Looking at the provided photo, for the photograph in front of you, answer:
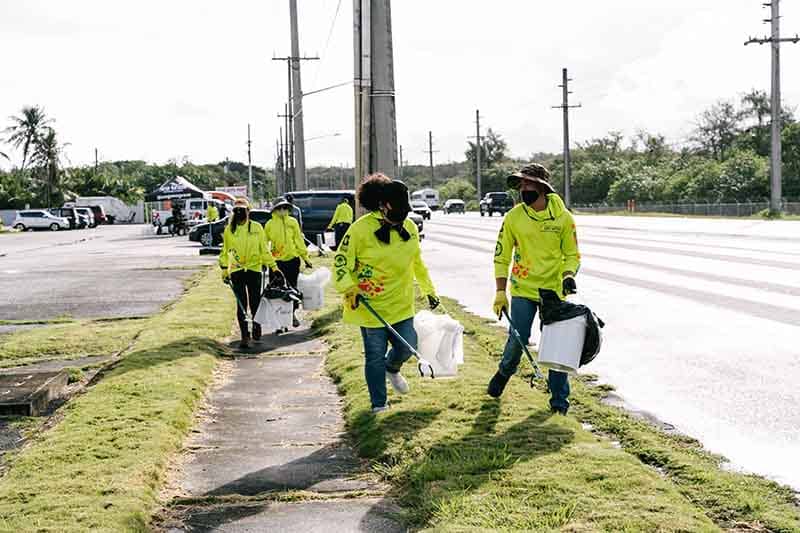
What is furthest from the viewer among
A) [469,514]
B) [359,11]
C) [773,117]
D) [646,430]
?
[773,117]

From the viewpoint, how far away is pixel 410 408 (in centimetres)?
769

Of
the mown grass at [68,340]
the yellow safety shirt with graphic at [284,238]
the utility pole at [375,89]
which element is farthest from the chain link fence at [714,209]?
the mown grass at [68,340]

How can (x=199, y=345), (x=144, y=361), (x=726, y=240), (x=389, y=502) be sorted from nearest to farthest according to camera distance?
(x=389, y=502) → (x=144, y=361) → (x=199, y=345) → (x=726, y=240)

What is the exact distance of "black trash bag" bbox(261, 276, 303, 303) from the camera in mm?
12375

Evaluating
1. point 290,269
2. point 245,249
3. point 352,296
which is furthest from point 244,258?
point 352,296

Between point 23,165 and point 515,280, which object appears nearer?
point 515,280

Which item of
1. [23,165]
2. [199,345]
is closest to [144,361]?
[199,345]

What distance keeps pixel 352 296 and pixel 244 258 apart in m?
4.84

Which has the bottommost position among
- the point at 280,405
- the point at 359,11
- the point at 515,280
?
the point at 280,405

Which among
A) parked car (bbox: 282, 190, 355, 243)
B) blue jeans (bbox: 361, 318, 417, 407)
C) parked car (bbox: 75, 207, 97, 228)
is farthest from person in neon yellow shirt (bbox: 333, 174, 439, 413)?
parked car (bbox: 75, 207, 97, 228)

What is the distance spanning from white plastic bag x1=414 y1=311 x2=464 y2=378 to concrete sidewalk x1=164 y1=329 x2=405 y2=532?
0.82 meters

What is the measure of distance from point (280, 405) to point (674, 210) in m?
57.9

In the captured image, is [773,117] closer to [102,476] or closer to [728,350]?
[728,350]

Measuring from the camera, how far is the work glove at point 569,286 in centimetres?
719
